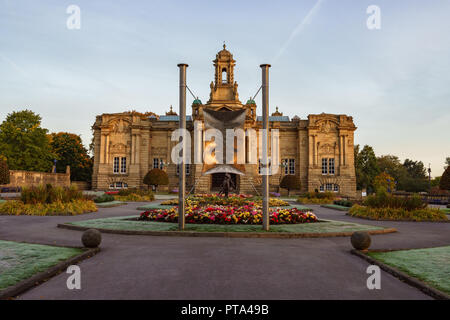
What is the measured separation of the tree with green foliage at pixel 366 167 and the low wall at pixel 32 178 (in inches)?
2181

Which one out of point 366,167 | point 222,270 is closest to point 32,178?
point 222,270

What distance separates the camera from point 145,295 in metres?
4.82

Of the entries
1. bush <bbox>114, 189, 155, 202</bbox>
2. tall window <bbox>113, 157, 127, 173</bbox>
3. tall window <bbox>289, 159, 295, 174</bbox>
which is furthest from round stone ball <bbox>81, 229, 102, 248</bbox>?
tall window <bbox>289, 159, 295, 174</bbox>

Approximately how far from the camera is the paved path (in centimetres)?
499

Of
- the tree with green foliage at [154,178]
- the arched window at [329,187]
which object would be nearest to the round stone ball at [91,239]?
the tree with green foliage at [154,178]

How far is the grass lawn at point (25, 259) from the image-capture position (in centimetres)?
565

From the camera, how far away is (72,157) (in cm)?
5850

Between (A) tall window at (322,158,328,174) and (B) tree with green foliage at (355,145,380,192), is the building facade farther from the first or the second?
(B) tree with green foliage at (355,145,380,192)

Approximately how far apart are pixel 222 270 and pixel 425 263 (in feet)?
15.2

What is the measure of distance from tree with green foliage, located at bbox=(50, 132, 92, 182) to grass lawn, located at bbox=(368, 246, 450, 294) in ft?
194

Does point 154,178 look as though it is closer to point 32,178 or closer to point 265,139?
point 32,178
